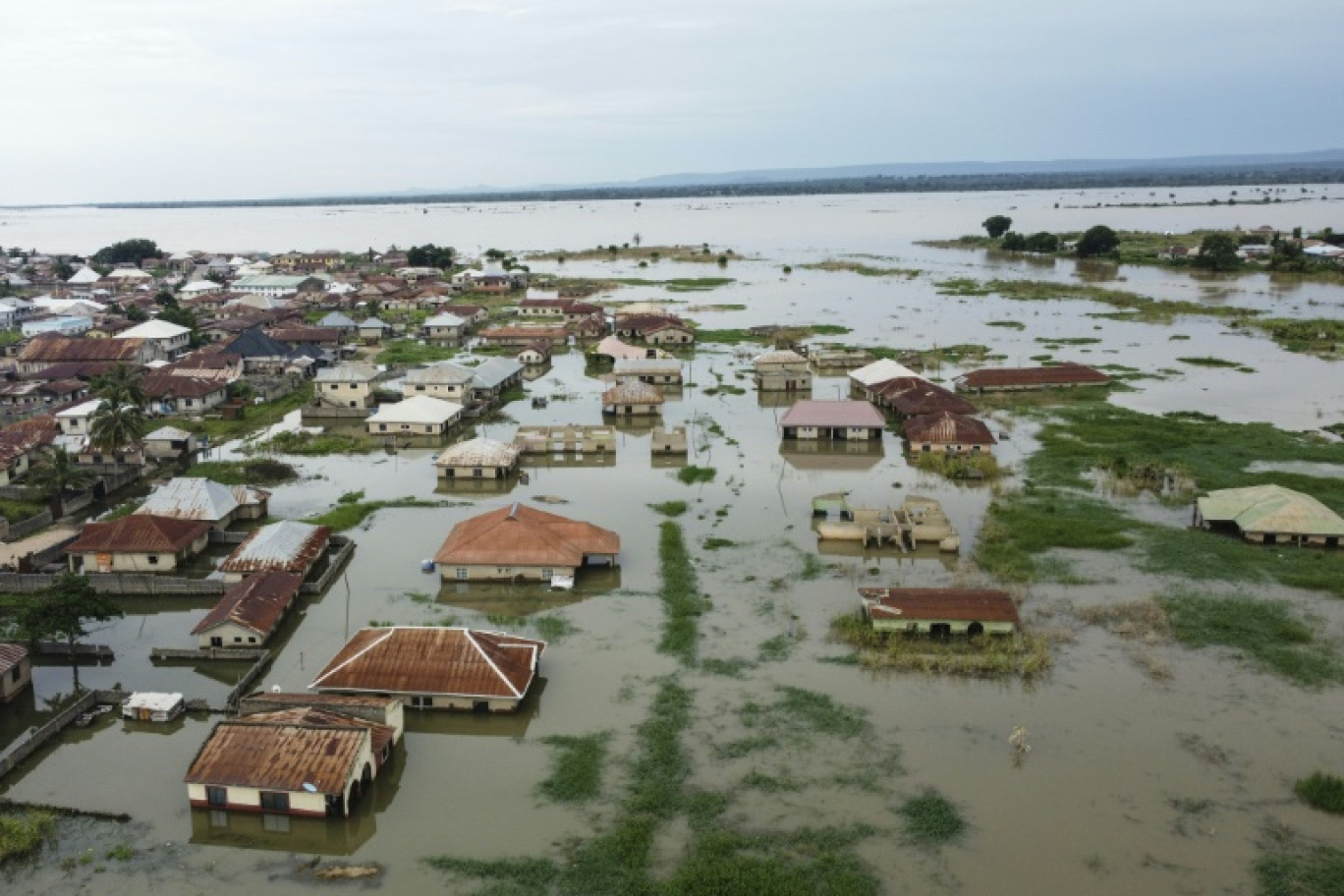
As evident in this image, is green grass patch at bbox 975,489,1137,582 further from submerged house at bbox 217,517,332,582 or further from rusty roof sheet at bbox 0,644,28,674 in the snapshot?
rusty roof sheet at bbox 0,644,28,674

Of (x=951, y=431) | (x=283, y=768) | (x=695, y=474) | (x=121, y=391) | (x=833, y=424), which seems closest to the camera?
(x=283, y=768)

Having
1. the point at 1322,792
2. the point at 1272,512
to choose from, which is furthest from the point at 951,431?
the point at 1322,792

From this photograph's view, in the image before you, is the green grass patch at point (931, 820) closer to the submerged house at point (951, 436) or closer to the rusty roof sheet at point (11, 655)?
the rusty roof sheet at point (11, 655)

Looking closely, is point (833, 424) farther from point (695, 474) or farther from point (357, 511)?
point (357, 511)

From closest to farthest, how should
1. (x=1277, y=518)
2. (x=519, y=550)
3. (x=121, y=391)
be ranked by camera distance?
(x=519, y=550) < (x=1277, y=518) < (x=121, y=391)

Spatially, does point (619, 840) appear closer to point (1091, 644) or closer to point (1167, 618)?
point (1091, 644)

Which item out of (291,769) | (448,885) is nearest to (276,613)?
(291,769)

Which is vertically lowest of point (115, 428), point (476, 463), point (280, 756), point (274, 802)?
point (274, 802)
